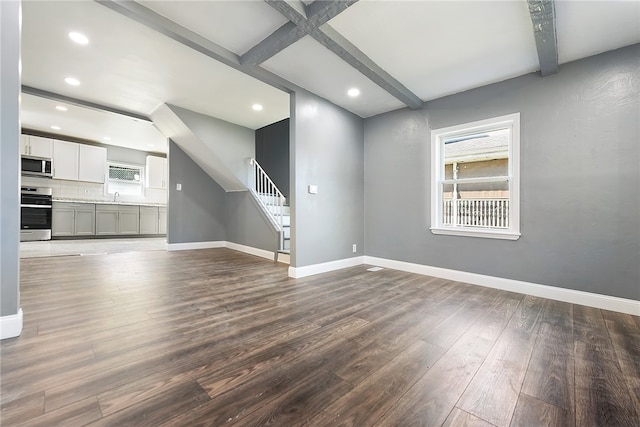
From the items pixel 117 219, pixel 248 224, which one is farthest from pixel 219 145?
pixel 117 219

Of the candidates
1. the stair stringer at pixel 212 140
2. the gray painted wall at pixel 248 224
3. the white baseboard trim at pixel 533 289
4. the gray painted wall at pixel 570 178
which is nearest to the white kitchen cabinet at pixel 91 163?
the stair stringer at pixel 212 140

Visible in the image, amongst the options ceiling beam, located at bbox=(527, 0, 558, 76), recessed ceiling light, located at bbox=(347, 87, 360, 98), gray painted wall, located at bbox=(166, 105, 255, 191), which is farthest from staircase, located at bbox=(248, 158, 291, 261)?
ceiling beam, located at bbox=(527, 0, 558, 76)

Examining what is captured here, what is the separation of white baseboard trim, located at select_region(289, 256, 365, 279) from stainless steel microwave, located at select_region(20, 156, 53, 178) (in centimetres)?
692

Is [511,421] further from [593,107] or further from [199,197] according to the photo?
[199,197]

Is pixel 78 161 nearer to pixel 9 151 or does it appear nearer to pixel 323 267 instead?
pixel 9 151

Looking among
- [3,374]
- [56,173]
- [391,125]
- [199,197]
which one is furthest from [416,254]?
[56,173]

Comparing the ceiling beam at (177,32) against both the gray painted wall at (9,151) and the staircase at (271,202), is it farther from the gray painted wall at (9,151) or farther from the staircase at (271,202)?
the staircase at (271,202)

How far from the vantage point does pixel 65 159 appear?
20.9 feet

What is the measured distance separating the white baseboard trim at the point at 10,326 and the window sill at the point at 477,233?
4029mm

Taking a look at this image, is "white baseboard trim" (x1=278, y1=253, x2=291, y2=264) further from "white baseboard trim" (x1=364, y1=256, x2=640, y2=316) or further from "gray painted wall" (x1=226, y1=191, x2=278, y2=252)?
"white baseboard trim" (x1=364, y1=256, x2=640, y2=316)

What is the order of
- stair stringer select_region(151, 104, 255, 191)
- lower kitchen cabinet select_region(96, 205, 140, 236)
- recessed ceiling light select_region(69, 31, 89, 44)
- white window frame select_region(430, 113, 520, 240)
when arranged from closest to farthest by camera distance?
recessed ceiling light select_region(69, 31, 89, 44)
white window frame select_region(430, 113, 520, 240)
stair stringer select_region(151, 104, 255, 191)
lower kitchen cabinet select_region(96, 205, 140, 236)

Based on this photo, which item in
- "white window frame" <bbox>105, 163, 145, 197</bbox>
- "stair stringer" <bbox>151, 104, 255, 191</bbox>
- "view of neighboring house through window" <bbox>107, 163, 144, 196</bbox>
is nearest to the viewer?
"stair stringer" <bbox>151, 104, 255, 191</bbox>

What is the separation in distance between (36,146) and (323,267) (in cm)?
744

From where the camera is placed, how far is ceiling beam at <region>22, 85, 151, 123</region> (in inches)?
144
